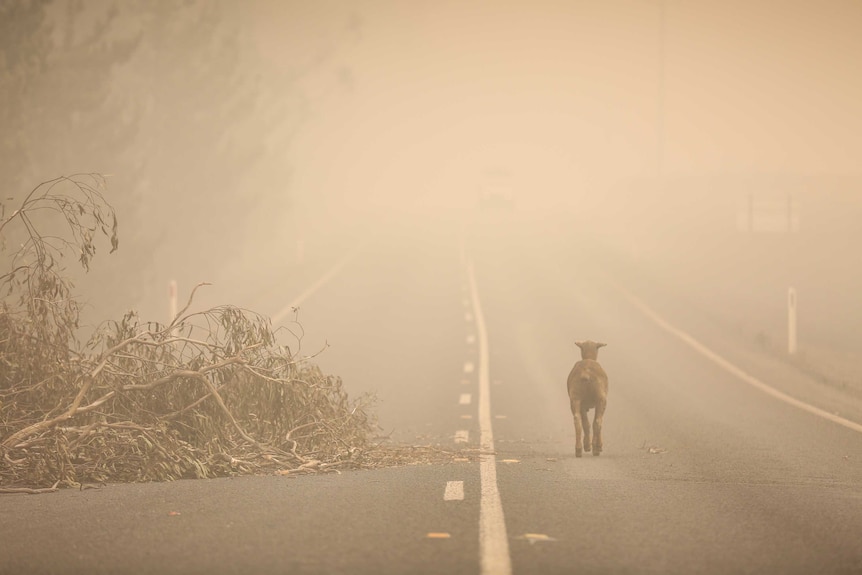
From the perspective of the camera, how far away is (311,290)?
40125mm

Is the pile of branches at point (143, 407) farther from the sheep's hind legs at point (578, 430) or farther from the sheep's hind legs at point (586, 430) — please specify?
the sheep's hind legs at point (586, 430)

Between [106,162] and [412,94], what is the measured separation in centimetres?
8528

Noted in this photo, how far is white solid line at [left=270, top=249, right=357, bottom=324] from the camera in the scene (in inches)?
1309

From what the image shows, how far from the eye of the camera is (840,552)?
794 centimetres

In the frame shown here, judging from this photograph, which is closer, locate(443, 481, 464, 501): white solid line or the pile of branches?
locate(443, 481, 464, 501): white solid line

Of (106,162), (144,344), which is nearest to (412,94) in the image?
(106,162)

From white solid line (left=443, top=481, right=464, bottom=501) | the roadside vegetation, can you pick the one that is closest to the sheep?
the roadside vegetation

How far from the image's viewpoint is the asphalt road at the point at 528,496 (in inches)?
300

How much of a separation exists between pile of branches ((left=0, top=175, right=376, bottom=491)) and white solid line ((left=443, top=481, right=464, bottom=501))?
1.67 meters

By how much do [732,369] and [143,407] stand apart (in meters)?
15.3

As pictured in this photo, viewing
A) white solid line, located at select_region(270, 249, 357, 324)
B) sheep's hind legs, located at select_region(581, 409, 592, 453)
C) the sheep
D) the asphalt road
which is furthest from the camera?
white solid line, located at select_region(270, 249, 357, 324)

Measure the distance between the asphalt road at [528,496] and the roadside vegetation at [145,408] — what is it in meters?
0.66

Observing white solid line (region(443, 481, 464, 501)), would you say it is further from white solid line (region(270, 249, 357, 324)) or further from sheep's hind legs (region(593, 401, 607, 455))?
white solid line (region(270, 249, 357, 324))

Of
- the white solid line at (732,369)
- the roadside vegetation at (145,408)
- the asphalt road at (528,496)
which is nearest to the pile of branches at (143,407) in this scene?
the roadside vegetation at (145,408)
